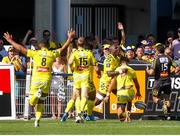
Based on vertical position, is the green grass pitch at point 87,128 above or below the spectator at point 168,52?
below

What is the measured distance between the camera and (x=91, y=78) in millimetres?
23703

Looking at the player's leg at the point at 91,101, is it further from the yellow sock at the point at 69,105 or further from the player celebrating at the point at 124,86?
the player celebrating at the point at 124,86

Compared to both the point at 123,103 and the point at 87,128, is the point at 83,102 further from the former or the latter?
the point at 87,128

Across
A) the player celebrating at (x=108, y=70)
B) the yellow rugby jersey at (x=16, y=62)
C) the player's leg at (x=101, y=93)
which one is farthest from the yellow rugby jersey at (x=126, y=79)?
the yellow rugby jersey at (x=16, y=62)

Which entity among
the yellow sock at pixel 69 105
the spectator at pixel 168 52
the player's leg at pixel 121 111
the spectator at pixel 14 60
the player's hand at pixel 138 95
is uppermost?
the spectator at pixel 168 52

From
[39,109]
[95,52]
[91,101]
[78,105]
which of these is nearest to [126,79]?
[91,101]

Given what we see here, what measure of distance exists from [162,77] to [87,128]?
4760 millimetres

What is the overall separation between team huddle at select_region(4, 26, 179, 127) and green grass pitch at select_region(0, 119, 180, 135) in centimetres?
51

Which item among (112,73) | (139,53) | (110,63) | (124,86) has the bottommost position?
(124,86)

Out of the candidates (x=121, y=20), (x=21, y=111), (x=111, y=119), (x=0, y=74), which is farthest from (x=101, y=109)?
(x=121, y=20)

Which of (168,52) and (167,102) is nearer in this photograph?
(167,102)

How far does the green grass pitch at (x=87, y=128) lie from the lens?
65.0 ft

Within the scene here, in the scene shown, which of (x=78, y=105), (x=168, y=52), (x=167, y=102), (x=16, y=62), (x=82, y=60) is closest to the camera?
(x=78, y=105)

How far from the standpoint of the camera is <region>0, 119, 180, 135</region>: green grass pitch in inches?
779
